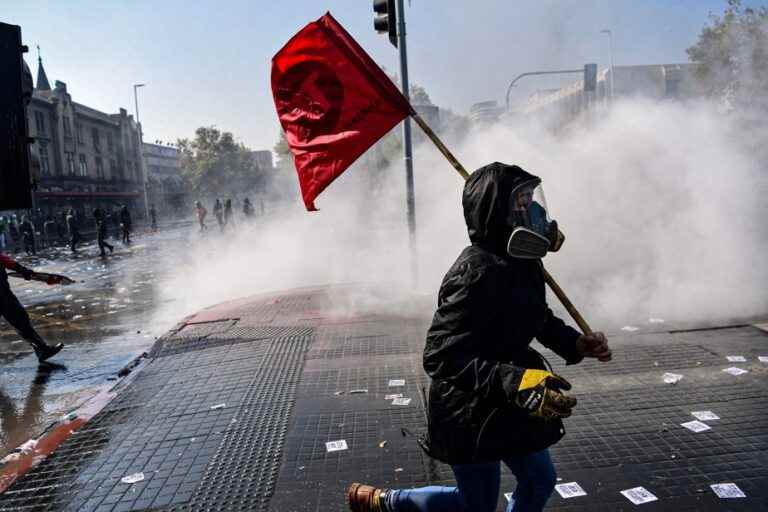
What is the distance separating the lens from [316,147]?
11.0ft

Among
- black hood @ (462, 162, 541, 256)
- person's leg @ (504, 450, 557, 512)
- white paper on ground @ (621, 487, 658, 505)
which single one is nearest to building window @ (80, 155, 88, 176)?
white paper on ground @ (621, 487, 658, 505)

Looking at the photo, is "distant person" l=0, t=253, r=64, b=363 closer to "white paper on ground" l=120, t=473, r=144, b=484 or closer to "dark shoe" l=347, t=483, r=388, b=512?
"white paper on ground" l=120, t=473, r=144, b=484

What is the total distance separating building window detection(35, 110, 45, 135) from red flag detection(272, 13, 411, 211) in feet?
148

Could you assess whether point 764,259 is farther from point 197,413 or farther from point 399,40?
point 197,413

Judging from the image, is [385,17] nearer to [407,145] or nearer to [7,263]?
[407,145]

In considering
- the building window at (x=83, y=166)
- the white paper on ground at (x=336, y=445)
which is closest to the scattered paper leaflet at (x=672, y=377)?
the white paper on ground at (x=336, y=445)

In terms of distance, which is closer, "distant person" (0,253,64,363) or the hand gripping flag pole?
the hand gripping flag pole

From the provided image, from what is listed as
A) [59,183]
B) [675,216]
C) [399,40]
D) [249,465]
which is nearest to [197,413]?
[249,465]

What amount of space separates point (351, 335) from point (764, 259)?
18.3ft

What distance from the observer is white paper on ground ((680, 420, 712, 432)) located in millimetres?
3561

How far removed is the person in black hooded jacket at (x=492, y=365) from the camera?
184cm

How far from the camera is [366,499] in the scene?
2.42 metres

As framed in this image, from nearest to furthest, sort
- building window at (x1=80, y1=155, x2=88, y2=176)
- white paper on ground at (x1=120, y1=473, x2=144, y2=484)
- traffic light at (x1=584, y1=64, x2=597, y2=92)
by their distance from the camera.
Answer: white paper on ground at (x1=120, y1=473, x2=144, y2=484) → traffic light at (x1=584, y1=64, x2=597, y2=92) → building window at (x1=80, y1=155, x2=88, y2=176)

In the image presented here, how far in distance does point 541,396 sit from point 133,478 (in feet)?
8.82
